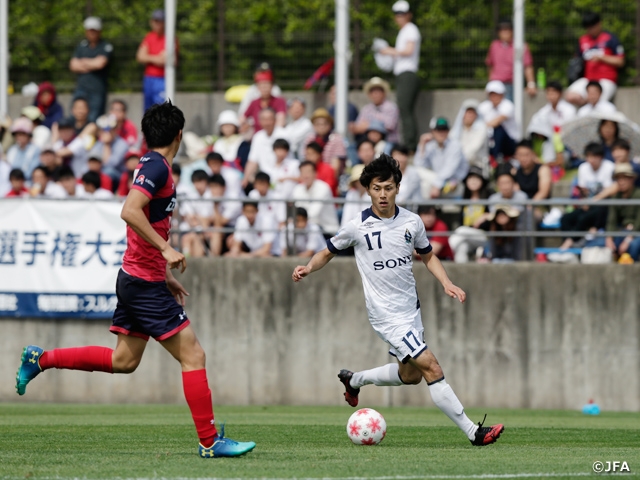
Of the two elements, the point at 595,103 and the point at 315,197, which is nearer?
the point at 315,197

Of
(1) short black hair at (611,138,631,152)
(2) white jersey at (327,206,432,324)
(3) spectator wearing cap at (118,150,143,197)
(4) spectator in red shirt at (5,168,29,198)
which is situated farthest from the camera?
(3) spectator wearing cap at (118,150,143,197)

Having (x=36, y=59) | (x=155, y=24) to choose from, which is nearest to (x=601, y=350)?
(x=155, y=24)

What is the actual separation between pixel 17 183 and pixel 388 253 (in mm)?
9354

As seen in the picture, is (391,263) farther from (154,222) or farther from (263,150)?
(263,150)

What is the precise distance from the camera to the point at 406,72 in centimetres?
1961

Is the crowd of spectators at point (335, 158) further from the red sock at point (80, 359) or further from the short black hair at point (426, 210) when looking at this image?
the red sock at point (80, 359)

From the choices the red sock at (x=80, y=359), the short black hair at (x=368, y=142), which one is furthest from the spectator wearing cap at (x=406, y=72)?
the red sock at (x=80, y=359)

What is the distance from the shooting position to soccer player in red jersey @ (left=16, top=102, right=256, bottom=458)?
808 centimetres

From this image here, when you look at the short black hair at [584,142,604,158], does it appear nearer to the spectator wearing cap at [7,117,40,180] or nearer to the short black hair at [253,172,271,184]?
the short black hair at [253,172,271,184]

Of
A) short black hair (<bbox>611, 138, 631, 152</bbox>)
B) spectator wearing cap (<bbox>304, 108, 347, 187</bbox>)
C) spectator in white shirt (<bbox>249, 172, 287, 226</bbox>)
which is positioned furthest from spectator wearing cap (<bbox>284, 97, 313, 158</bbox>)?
short black hair (<bbox>611, 138, 631, 152</bbox>)

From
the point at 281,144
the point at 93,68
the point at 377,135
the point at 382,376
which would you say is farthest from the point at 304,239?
the point at 93,68

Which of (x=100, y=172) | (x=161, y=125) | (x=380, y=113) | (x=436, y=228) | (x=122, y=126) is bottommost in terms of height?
(x=436, y=228)

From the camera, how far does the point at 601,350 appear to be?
1539cm

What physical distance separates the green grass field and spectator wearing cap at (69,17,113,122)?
837cm
